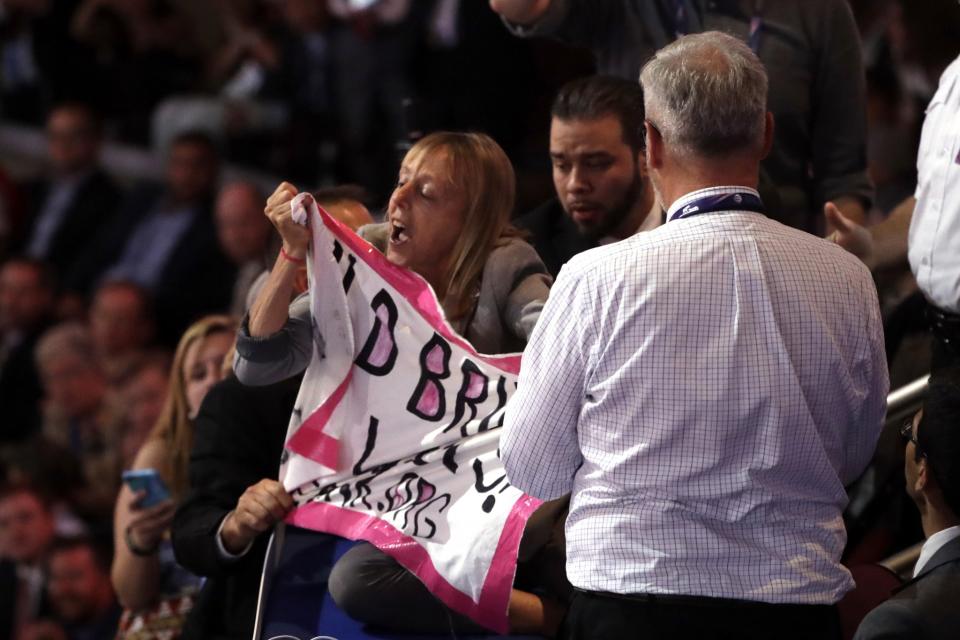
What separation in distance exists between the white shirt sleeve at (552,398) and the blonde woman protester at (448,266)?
54 cm

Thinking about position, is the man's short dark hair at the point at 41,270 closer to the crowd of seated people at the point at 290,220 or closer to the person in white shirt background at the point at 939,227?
the crowd of seated people at the point at 290,220

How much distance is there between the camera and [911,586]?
110 inches

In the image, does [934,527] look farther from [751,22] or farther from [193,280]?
[193,280]

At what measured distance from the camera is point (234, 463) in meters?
3.66

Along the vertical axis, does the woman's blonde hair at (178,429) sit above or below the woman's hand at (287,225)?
below

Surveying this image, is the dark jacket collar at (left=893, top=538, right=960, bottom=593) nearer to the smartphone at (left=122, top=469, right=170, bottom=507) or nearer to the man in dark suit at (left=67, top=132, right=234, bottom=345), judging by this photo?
the smartphone at (left=122, top=469, right=170, bottom=507)

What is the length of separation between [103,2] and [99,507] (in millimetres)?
3464

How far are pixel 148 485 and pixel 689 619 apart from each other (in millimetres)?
1873

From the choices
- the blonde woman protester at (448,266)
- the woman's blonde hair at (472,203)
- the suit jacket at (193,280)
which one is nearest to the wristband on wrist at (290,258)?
the blonde woman protester at (448,266)

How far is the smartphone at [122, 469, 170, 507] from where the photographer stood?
13.2 feet

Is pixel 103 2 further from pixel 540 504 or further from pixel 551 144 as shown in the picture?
pixel 540 504

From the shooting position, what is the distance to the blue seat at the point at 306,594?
10.7ft

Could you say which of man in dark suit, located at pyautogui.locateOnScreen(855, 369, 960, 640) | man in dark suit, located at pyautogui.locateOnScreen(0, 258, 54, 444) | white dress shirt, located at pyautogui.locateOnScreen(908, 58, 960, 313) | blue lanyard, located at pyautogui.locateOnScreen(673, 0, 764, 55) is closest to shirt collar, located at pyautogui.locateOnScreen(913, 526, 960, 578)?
man in dark suit, located at pyautogui.locateOnScreen(855, 369, 960, 640)

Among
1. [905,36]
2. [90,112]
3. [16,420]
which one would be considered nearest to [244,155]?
[90,112]
